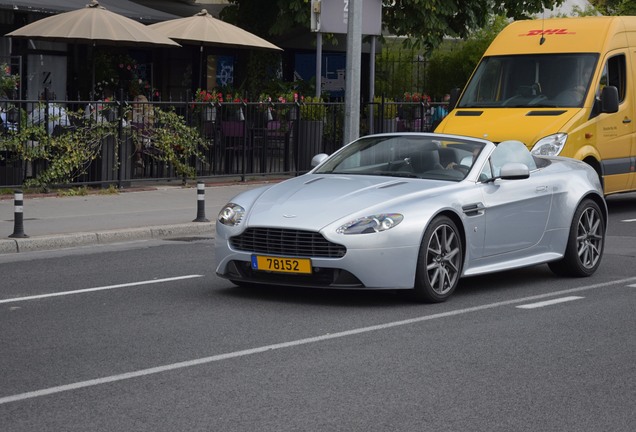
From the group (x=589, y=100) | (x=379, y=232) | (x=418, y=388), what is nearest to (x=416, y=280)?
(x=379, y=232)

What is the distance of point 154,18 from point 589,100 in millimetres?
11119

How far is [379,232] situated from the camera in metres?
9.62

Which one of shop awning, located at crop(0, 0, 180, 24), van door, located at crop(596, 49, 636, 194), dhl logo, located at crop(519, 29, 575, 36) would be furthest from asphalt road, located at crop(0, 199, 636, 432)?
shop awning, located at crop(0, 0, 180, 24)

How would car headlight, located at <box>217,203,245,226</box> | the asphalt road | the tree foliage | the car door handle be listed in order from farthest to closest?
the tree foliage, the car door handle, car headlight, located at <box>217,203,245,226</box>, the asphalt road

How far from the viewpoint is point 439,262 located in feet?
32.8

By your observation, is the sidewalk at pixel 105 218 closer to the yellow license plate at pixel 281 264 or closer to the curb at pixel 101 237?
the curb at pixel 101 237

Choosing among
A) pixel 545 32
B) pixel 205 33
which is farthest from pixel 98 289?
pixel 205 33

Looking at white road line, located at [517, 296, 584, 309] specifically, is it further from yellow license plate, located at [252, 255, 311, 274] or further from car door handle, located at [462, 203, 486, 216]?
yellow license plate, located at [252, 255, 311, 274]

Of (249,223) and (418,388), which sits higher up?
(249,223)

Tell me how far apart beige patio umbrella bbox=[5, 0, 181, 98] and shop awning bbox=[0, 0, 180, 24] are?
1.43 metres

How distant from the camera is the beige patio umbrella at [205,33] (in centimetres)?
2366

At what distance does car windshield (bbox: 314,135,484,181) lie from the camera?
10.9 m

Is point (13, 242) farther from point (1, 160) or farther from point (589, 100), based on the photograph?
point (589, 100)

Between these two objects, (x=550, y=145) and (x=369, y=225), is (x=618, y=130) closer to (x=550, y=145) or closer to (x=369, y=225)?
(x=550, y=145)
